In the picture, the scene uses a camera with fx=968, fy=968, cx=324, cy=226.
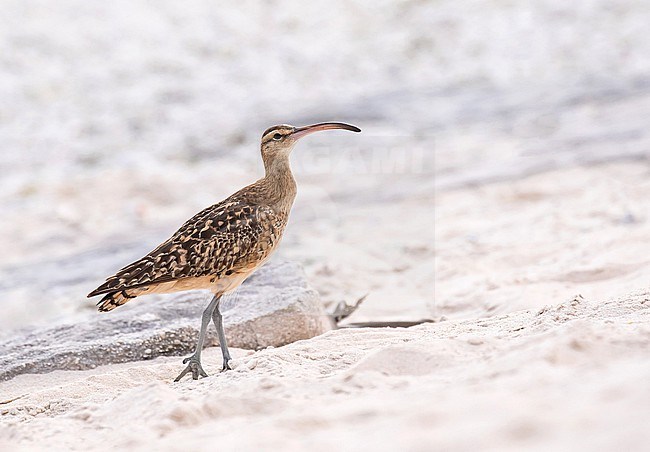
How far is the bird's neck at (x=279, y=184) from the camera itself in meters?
5.87

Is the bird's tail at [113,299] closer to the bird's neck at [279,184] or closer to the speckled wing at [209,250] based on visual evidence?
the speckled wing at [209,250]

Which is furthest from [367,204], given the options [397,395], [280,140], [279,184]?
[397,395]

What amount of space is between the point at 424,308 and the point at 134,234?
4731 millimetres

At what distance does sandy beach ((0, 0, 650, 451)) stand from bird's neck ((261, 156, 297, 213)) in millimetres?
882

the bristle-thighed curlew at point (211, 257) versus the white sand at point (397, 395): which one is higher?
the bristle-thighed curlew at point (211, 257)

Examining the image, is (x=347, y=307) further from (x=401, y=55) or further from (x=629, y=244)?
(x=401, y=55)

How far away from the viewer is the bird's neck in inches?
231

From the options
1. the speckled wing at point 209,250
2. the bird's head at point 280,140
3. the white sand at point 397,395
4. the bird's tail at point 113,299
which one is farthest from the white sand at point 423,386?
the bird's head at point 280,140

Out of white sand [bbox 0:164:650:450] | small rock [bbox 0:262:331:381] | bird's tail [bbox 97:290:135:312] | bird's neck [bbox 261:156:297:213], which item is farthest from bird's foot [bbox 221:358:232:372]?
bird's neck [bbox 261:156:297:213]

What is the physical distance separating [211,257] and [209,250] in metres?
0.04

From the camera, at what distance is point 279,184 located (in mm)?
5926

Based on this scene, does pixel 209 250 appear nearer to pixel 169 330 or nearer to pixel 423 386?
pixel 169 330

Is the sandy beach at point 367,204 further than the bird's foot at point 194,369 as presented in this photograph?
No

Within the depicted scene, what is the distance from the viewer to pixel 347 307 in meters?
6.97
